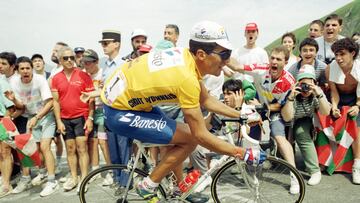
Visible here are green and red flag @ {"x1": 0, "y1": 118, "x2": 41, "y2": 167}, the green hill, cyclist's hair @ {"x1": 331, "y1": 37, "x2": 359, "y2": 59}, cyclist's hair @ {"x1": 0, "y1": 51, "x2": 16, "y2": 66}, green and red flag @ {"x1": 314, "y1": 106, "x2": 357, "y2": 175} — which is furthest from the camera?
the green hill

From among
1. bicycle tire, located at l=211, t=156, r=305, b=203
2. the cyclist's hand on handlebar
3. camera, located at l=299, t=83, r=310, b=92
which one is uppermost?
camera, located at l=299, t=83, r=310, b=92

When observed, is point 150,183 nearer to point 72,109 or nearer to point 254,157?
point 254,157

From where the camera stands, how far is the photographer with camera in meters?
Result: 4.52

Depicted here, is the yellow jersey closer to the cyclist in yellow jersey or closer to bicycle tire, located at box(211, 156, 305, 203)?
the cyclist in yellow jersey

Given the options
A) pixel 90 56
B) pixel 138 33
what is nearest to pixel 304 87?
pixel 138 33

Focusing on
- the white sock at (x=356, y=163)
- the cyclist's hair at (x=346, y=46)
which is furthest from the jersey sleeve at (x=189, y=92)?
the white sock at (x=356, y=163)

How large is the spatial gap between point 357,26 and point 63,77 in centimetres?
11979

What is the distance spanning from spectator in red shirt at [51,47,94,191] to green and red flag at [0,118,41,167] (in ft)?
1.74

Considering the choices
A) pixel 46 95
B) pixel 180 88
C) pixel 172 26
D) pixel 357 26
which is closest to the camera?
pixel 180 88

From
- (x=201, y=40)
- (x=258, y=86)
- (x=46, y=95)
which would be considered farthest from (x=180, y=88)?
(x=46, y=95)

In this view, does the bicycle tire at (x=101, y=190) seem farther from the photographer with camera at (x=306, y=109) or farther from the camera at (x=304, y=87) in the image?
the camera at (x=304, y=87)

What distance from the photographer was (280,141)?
185 inches

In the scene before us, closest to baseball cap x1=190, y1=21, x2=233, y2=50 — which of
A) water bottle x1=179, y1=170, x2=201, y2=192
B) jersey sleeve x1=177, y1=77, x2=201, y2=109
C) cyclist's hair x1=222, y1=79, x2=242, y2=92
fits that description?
jersey sleeve x1=177, y1=77, x2=201, y2=109

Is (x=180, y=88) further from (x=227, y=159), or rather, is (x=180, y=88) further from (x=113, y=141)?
(x=113, y=141)
